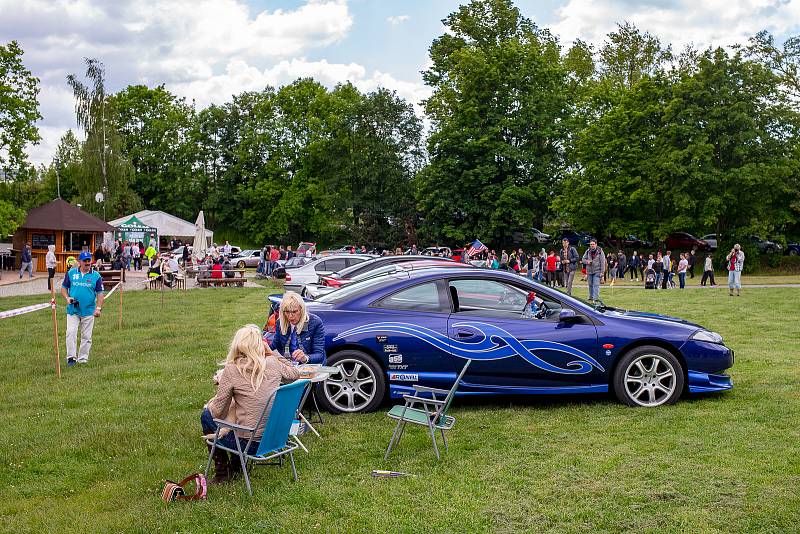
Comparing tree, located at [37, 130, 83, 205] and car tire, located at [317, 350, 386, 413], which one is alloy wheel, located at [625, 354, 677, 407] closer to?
car tire, located at [317, 350, 386, 413]

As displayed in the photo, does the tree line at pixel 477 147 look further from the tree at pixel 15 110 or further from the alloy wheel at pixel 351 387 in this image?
the alloy wheel at pixel 351 387

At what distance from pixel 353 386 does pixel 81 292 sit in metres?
6.07

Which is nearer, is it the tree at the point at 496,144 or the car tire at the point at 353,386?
the car tire at the point at 353,386

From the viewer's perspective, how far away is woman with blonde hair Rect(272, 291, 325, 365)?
25.3 feet

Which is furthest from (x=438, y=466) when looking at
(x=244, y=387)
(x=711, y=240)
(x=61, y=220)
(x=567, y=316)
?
(x=711, y=240)

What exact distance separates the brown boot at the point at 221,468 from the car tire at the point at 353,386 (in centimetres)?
227

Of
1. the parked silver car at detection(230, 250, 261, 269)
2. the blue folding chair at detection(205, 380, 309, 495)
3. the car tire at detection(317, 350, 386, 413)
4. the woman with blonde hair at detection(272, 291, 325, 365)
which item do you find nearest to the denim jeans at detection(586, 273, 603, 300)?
the car tire at detection(317, 350, 386, 413)

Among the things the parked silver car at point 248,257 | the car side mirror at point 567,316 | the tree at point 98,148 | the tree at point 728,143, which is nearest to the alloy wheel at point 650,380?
the car side mirror at point 567,316

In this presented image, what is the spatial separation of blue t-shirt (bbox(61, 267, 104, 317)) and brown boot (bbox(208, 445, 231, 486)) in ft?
23.5

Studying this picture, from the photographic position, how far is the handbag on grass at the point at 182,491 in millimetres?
5621

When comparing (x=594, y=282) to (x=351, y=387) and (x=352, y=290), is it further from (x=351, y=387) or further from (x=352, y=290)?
(x=351, y=387)

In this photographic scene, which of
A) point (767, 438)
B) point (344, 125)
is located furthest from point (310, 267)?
point (344, 125)

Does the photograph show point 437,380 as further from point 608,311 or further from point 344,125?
point 344,125

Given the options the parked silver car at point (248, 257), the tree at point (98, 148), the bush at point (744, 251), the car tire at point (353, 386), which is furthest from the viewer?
the tree at point (98, 148)
